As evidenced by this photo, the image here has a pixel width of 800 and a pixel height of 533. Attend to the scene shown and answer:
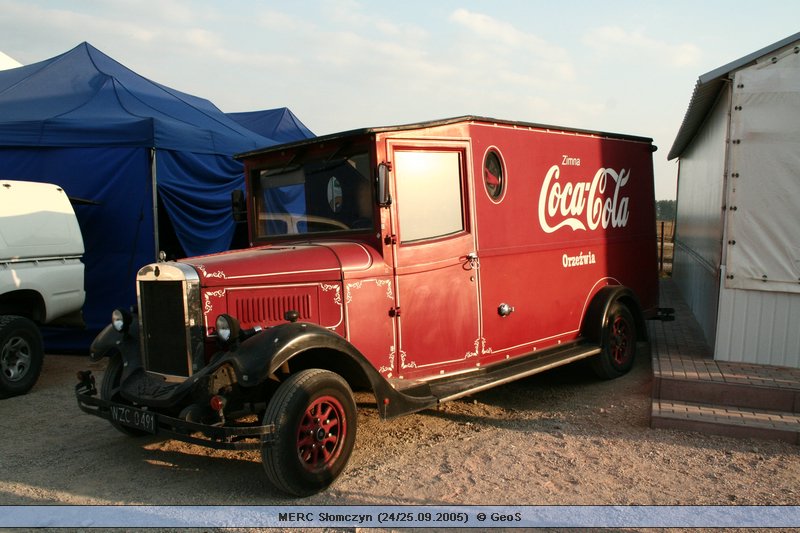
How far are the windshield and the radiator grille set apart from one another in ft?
4.55

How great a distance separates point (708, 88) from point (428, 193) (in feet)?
13.4

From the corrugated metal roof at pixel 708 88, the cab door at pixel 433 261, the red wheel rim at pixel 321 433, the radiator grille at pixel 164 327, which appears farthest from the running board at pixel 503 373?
the corrugated metal roof at pixel 708 88

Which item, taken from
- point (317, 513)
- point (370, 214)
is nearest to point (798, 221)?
point (370, 214)

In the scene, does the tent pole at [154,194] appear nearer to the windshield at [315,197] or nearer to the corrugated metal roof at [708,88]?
the windshield at [315,197]

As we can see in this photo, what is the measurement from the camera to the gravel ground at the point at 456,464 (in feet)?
13.7

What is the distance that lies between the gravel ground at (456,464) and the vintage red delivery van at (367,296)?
0.40 meters

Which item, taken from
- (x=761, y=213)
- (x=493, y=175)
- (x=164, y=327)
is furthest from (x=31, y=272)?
(x=761, y=213)

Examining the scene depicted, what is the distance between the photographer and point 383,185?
4.77 meters

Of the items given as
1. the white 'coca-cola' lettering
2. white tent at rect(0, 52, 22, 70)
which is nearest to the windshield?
the white 'coca-cola' lettering

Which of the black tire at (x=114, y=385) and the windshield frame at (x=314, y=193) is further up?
the windshield frame at (x=314, y=193)

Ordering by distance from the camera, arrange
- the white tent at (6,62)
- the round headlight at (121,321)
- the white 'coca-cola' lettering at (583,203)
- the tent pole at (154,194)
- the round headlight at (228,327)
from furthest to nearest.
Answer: the white tent at (6,62) < the tent pole at (154,194) < the white 'coca-cola' lettering at (583,203) < the round headlight at (121,321) < the round headlight at (228,327)

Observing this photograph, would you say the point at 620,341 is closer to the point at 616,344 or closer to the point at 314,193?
the point at 616,344

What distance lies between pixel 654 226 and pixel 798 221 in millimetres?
2048

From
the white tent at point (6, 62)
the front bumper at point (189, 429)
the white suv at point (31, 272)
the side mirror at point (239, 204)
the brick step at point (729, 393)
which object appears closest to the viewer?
the front bumper at point (189, 429)
